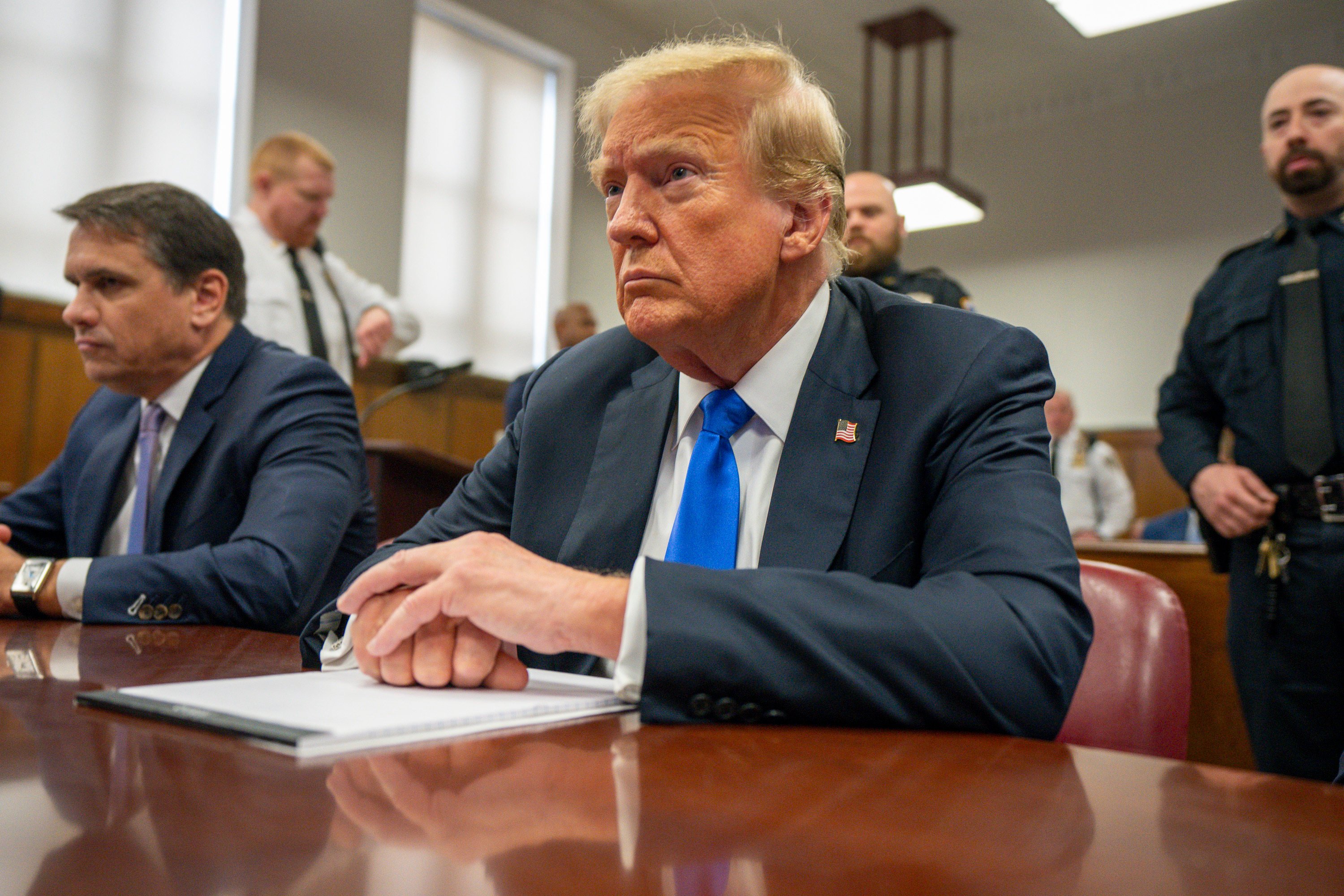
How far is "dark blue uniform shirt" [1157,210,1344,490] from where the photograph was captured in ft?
7.55

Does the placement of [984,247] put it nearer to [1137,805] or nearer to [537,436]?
[537,436]

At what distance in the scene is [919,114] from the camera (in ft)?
24.3

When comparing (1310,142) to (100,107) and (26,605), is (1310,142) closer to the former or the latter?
(26,605)

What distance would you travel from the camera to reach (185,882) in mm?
391

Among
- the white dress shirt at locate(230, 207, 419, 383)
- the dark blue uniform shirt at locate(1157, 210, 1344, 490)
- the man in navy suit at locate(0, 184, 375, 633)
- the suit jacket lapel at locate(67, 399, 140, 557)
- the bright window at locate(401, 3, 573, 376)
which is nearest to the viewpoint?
the man in navy suit at locate(0, 184, 375, 633)

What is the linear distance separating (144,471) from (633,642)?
1397 mm

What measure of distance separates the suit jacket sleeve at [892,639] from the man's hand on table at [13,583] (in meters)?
0.99

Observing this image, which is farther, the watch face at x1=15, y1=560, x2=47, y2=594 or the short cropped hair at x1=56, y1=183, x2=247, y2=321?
the short cropped hair at x1=56, y1=183, x2=247, y2=321

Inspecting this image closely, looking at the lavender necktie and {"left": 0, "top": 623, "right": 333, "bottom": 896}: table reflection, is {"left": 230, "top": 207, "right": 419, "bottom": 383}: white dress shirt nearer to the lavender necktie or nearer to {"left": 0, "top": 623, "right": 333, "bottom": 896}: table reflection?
the lavender necktie

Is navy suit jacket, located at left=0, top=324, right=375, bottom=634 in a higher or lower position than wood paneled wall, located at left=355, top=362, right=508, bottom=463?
lower

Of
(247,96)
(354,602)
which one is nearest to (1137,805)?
(354,602)

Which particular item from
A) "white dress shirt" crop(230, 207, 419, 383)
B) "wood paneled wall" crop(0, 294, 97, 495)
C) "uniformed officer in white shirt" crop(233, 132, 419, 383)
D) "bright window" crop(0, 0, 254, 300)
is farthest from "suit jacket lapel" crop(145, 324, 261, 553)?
"bright window" crop(0, 0, 254, 300)

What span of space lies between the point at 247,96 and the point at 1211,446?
17.2 ft

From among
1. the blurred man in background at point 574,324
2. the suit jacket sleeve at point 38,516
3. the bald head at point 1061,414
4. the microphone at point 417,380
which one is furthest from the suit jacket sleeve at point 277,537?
the bald head at point 1061,414
